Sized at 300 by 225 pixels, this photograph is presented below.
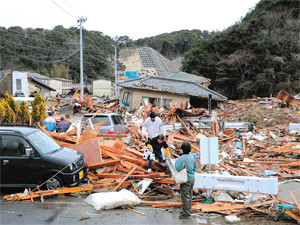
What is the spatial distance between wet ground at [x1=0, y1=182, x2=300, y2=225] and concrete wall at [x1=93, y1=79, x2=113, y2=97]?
160ft

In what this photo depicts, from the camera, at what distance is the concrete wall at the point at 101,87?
5441 cm

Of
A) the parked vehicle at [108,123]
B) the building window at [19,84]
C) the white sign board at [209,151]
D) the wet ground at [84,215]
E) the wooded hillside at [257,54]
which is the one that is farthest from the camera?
the building window at [19,84]

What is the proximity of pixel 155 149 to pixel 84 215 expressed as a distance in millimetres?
3173

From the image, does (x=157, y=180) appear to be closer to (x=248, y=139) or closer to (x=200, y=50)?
(x=248, y=139)

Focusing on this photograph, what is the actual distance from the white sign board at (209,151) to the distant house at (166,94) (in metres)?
17.4

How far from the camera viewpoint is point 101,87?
179ft

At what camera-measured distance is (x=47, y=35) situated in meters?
68.1

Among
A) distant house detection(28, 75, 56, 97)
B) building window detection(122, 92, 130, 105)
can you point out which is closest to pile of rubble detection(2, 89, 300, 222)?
building window detection(122, 92, 130, 105)

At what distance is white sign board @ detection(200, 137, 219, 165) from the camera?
6.60 metres

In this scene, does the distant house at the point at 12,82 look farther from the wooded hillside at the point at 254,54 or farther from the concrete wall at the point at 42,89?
the wooded hillside at the point at 254,54

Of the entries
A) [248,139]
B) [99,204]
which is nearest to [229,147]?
[248,139]

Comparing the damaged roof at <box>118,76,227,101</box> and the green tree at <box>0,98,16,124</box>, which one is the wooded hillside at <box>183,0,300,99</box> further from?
the green tree at <box>0,98,16,124</box>

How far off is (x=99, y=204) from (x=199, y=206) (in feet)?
7.54

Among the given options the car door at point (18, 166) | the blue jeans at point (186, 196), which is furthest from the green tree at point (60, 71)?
the blue jeans at point (186, 196)
